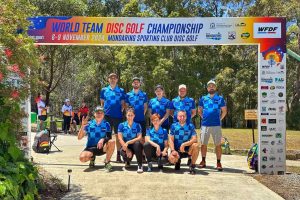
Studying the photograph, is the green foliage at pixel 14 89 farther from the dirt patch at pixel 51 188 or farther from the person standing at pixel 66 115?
the person standing at pixel 66 115

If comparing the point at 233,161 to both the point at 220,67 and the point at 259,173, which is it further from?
the point at 220,67

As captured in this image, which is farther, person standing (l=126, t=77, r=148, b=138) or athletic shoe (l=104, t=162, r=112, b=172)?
person standing (l=126, t=77, r=148, b=138)

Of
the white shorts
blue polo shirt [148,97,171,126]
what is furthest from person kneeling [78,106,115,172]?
the white shorts

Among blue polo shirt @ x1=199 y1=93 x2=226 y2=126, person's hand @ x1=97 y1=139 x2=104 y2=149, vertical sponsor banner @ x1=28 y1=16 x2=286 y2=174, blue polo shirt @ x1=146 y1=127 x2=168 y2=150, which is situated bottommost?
person's hand @ x1=97 y1=139 x2=104 y2=149

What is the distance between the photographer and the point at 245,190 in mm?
7203

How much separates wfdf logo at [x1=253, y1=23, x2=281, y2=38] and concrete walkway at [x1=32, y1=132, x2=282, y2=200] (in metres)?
2.87

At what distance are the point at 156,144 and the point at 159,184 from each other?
47.4 inches

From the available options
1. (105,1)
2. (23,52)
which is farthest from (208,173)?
(105,1)

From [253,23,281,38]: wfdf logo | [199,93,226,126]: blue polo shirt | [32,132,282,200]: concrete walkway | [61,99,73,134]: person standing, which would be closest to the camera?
[32,132,282,200]: concrete walkway

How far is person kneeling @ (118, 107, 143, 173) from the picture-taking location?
8.46 metres

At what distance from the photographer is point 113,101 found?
9266 mm

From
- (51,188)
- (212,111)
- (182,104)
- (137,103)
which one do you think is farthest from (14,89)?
(212,111)

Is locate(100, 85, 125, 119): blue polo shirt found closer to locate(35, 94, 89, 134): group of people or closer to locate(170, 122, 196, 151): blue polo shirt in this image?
locate(170, 122, 196, 151): blue polo shirt

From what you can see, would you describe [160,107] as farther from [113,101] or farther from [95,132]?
[95,132]
